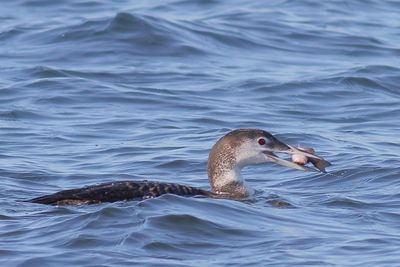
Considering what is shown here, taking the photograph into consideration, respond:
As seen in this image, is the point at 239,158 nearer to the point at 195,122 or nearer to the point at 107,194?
the point at 107,194

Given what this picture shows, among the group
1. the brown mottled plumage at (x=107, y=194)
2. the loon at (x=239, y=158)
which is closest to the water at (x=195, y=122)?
the brown mottled plumage at (x=107, y=194)

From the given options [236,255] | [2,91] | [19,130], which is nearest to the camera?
[236,255]

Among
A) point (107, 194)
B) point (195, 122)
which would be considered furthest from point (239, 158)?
point (195, 122)

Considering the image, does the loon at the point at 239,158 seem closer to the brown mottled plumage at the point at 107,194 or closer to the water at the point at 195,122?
the water at the point at 195,122

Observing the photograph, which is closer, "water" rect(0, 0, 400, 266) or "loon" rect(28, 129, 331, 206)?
"water" rect(0, 0, 400, 266)

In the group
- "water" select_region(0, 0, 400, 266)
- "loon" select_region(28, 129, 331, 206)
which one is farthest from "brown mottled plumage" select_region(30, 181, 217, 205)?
"loon" select_region(28, 129, 331, 206)

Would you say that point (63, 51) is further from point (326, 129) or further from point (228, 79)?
point (326, 129)

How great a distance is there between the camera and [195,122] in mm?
16422

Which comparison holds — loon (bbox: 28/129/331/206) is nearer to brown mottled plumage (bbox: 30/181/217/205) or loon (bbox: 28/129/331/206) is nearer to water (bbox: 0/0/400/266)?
water (bbox: 0/0/400/266)

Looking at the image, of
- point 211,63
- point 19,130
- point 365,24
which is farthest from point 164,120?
point 365,24

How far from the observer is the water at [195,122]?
10.7 meters

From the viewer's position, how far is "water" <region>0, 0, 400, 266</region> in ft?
35.1

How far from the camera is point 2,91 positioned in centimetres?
1766

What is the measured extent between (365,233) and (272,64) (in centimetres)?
882
